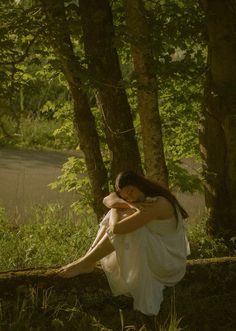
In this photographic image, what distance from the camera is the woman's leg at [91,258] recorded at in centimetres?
510

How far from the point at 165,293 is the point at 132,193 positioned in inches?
36.5

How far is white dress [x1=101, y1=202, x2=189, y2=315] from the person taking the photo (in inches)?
195

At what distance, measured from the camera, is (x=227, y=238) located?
7.25 metres

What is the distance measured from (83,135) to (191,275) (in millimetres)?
2672

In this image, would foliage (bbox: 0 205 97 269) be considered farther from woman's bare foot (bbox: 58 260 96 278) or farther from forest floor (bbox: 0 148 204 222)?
woman's bare foot (bbox: 58 260 96 278)

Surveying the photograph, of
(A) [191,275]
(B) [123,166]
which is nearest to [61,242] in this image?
(B) [123,166]

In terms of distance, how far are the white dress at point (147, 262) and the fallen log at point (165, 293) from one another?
0.12m

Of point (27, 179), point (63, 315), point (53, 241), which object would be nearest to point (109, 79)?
point (53, 241)

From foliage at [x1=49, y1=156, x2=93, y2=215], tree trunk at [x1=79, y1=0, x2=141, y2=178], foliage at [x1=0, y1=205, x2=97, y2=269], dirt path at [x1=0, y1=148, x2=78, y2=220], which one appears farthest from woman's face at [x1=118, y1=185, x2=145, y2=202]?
dirt path at [x1=0, y1=148, x2=78, y2=220]

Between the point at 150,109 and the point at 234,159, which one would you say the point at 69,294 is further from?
the point at 234,159

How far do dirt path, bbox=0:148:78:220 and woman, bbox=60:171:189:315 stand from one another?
4.12 m

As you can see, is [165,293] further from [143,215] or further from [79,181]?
[79,181]

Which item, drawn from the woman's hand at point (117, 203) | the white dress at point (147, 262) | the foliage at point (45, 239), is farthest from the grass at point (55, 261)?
the woman's hand at point (117, 203)

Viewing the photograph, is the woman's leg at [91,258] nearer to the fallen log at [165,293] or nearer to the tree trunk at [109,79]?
the fallen log at [165,293]
